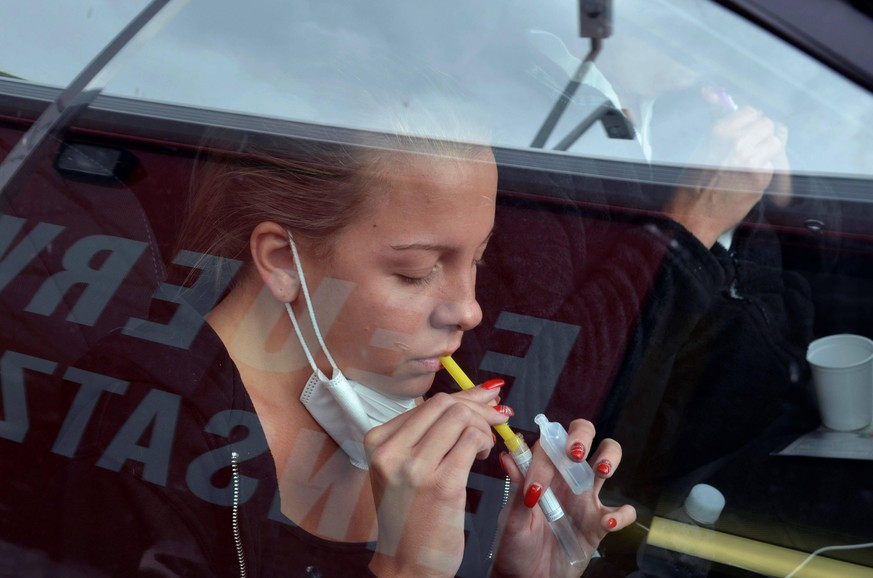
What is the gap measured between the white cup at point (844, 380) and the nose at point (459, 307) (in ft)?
1.66

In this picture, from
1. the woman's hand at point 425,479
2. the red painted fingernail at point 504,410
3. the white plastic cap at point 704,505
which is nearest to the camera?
the woman's hand at point 425,479

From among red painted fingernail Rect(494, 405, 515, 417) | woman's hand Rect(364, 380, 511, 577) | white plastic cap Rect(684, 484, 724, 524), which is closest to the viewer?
woman's hand Rect(364, 380, 511, 577)

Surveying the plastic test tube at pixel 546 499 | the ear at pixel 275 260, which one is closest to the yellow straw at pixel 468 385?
the plastic test tube at pixel 546 499

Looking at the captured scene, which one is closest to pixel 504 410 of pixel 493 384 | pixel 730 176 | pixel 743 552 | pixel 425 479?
pixel 493 384

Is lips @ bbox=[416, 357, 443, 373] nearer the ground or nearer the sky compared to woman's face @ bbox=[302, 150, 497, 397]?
nearer the ground

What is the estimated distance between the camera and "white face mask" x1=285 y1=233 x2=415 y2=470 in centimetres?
117

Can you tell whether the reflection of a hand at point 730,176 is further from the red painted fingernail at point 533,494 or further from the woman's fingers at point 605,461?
the red painted fingernail at point 533,494

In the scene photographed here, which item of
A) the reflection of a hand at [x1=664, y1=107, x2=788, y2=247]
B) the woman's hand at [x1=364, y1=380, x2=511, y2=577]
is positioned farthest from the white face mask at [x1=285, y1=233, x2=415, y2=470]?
the reflection of a hand at [x1=664, y1=107, x2=788, y2=247]

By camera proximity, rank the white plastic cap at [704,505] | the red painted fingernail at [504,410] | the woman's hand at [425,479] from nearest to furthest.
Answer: the woman's hand at [425,479], the red painted fingernail at [504,410], the white plastic cap at [704,505]

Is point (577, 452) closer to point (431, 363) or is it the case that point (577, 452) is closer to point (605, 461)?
point (605, 461)

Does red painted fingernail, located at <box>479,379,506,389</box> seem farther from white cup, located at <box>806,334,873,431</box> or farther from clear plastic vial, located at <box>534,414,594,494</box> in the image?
white cup, located at <box>806,334,873,431</box>

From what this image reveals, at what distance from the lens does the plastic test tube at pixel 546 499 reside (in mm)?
1183

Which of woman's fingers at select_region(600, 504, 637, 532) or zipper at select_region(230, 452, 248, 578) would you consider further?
woman's fingers at select_region(600, 504, 637, 532)

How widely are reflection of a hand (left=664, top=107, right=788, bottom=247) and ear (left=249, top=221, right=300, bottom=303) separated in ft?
1.87
